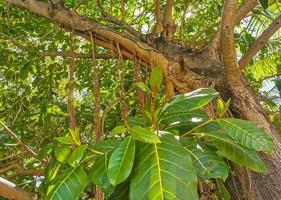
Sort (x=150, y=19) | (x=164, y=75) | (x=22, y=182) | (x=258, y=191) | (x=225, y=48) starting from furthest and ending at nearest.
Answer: (x=150, y=19)
(x=22, y=182)
(x=164, y=75)
(x=225, y=48)
(x=258, y=191)

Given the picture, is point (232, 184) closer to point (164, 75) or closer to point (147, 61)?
point (164, 75)

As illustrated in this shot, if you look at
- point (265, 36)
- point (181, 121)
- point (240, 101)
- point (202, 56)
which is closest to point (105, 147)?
point (181, 121)

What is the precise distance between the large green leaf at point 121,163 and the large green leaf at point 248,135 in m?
0.20

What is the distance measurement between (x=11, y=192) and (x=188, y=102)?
540 millimetres

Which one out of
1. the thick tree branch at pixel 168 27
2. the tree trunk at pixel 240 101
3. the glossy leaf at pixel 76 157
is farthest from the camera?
the thick tree branch at pixel 168 27

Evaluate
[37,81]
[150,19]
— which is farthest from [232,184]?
[150,19]

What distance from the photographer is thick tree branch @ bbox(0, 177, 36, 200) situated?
43.6 inches

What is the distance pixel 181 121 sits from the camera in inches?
37.3

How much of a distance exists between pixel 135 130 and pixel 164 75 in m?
0.70

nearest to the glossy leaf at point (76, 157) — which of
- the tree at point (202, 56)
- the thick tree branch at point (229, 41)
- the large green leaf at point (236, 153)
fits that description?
the large green leaf at point (236, 153)

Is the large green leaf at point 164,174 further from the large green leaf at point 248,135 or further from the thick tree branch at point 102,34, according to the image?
the thick tree branch at point 102,34

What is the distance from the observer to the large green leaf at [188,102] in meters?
0.88

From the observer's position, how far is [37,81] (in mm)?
2268

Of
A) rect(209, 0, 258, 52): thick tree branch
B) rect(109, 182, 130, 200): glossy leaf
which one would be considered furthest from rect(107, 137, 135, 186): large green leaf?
rect(209, 0, 258, 52): thick tree branch
